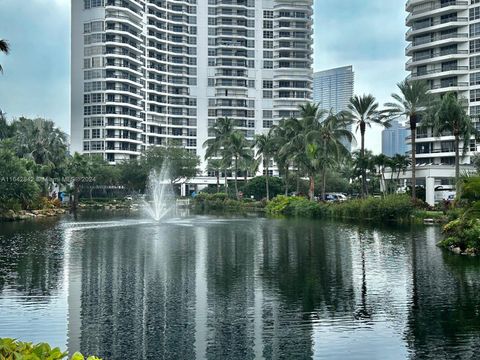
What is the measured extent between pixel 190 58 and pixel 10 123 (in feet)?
190

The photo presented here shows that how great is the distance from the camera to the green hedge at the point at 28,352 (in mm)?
6212

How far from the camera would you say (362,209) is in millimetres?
61938

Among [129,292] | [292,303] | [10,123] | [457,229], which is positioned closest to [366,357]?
[292,303]

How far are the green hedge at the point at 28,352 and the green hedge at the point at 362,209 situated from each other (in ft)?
178

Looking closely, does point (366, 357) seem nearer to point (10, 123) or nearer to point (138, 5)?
point (10, 123)

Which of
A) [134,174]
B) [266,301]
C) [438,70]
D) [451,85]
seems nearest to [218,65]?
[134,174]

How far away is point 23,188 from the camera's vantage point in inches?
2532

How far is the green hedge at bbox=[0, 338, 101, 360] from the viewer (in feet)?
20.4

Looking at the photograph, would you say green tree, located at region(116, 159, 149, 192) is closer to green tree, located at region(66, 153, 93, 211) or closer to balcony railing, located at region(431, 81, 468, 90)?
green tree, located at region(66, 153, 93, 211)

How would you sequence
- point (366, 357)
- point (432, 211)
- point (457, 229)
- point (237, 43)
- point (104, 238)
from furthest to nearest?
1. point (237, 43)
2. point (432, 211)
3. point (104, 238)
4. point (457, 229)
5. point (366, 357)

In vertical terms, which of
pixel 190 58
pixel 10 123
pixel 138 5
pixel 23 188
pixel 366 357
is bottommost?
pixel 366 357

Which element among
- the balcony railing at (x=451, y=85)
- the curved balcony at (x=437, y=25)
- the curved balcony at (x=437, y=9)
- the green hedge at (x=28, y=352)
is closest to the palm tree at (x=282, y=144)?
the balcony railing at (x=451, y=85)

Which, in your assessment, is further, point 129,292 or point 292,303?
point 129,292

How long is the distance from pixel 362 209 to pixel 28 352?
189 ft
